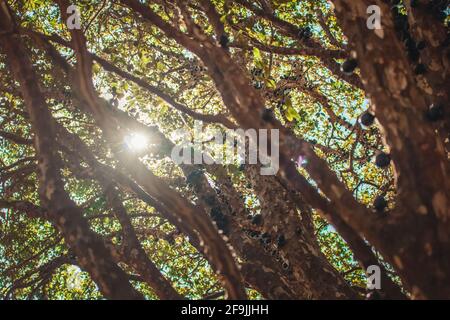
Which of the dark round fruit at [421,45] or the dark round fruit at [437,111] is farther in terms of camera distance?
the dark round fruit at [421,45]

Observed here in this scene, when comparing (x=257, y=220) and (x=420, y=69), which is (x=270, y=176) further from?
(x=420, y=69)

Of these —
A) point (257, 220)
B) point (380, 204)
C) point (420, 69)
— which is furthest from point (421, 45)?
point (257, 220)

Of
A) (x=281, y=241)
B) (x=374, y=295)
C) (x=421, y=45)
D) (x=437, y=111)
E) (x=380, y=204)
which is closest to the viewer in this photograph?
(x=374, y=295)

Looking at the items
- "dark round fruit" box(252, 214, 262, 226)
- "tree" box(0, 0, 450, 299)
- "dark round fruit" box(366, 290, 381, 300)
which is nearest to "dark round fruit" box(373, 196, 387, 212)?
"tree" box(0, 0, 450, 299)

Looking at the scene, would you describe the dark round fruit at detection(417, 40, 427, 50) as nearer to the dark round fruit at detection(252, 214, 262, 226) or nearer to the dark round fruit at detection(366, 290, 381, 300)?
the dark round fruit at detection(366, 290, 381, 300)

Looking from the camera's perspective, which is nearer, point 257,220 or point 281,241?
point 281,241

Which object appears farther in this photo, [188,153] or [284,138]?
[188,153]

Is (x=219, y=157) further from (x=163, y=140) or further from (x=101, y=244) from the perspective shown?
(x=101, y=244)

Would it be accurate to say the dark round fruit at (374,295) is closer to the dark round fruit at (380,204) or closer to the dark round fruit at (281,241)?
the dark round fruit at (380,204)

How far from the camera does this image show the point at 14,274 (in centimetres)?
638

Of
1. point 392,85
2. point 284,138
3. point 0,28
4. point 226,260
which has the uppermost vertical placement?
point 0,28

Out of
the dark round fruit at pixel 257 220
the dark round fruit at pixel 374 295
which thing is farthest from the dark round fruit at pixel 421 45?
the dark round fruit at pixel 257 220
